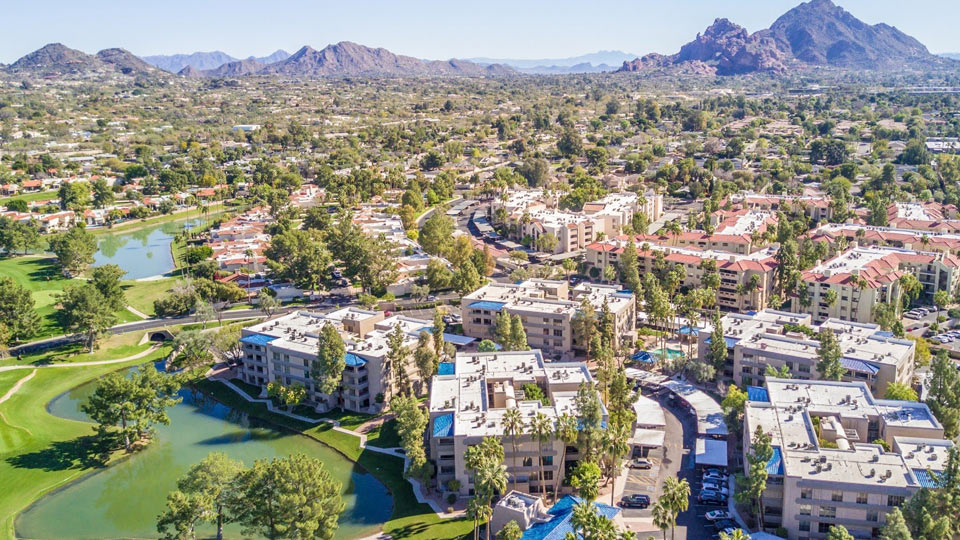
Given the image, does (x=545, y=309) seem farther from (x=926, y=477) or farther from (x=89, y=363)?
(x=89, y=363)

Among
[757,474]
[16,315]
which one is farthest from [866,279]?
[16,315]

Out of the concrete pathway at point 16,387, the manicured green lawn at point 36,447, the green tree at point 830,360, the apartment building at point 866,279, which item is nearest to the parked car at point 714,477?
the green tree at point 830,360

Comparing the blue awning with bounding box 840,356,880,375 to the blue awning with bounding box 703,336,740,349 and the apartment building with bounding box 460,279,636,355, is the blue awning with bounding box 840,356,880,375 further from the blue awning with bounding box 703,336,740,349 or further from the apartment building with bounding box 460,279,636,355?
the apartment building with bounding box 460,279,636,355

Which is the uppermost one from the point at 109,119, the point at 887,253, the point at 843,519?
the point at 109,119

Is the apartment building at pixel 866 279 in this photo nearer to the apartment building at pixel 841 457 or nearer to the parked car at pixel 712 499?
the apartment building at pixel 841 457

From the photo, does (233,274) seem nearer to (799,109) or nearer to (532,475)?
(532,475)

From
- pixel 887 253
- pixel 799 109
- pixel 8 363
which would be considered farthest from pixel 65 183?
pixel 799 109
